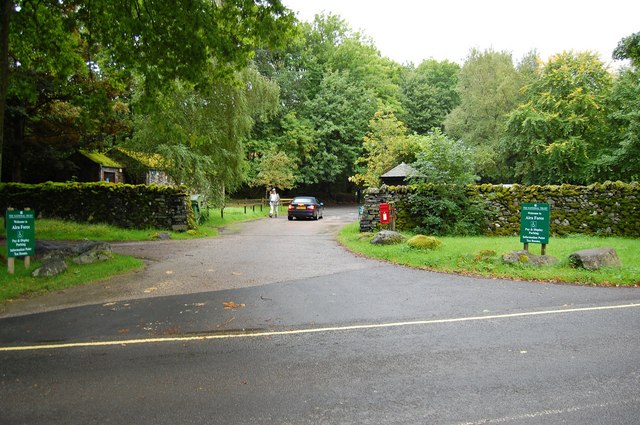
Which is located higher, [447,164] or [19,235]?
[447,164]

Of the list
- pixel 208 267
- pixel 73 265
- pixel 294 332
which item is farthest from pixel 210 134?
pixel 294 332

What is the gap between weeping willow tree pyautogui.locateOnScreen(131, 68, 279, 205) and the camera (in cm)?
2147

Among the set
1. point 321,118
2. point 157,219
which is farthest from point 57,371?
point 321,118

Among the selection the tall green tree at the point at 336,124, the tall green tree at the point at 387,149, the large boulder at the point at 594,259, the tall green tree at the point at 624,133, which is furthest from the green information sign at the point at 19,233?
the tall green tree at the point at 336,124

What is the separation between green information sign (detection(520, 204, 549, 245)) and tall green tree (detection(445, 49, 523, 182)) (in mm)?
31234

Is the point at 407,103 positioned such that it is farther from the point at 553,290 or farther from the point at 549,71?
the point at 553,290

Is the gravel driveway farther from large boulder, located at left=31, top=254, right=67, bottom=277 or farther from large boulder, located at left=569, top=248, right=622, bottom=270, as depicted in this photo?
large boulder, located at left=569, top=248, right=622, bottom=270

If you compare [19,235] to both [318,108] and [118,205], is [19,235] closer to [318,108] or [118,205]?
[118,205]

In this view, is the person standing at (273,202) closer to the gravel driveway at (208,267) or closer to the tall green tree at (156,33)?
the gravel driveway at (208,267)

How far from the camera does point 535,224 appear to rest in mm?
11352

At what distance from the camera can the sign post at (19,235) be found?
954cm

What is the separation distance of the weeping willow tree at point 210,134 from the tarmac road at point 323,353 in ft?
43.3

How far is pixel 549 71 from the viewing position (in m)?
34.9

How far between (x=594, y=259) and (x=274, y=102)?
20.4m
